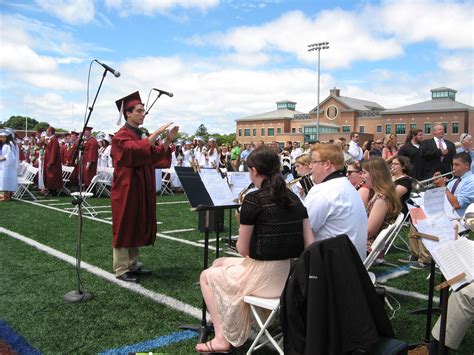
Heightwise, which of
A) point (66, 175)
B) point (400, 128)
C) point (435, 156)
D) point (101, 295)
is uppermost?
point (400, 128)

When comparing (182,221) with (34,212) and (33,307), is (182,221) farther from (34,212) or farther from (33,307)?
(33,307)

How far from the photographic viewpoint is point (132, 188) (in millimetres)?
5207

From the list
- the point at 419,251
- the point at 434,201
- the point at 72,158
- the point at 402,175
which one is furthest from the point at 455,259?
the point at 72,158

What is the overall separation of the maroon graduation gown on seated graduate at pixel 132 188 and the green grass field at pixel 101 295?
61 centimetres

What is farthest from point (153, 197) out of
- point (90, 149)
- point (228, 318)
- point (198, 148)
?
point (198, 148)

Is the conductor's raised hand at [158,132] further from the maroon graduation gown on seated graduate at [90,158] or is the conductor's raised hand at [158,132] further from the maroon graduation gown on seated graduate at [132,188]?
the maroon graduation gown on seated graduate at [90,158]

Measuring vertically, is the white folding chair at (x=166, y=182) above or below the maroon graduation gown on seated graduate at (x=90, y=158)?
below

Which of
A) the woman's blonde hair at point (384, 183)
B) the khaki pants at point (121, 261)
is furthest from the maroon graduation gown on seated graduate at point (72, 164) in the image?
the woman's blonde hair at point (384, 183)

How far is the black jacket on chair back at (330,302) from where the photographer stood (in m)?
2.56

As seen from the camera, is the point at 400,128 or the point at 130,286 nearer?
the point at 130,286

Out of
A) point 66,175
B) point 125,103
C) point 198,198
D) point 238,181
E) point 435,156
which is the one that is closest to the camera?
point 198,198

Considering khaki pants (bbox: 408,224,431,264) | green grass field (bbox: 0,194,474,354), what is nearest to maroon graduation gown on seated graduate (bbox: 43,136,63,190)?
green grass field (bbox: 0,194,474,354)

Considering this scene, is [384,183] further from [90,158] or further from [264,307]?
[90,158]

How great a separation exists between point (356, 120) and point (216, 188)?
81.7 m
